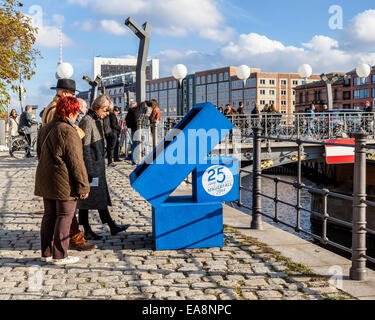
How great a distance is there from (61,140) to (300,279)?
2.58 meters

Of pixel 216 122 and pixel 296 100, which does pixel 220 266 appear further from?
pixel 296 100

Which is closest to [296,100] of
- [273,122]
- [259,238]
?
[273,122]

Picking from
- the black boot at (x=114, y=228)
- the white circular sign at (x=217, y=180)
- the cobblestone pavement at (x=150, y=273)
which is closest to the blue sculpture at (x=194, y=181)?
the white circular sign at (x=217, y=180)

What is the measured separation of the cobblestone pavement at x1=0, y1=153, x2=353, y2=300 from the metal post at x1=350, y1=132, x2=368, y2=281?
14.4 inches

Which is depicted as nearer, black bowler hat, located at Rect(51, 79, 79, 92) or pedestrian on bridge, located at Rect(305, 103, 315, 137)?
black bowler hat, located at Rect(51, 79, 79, 92)

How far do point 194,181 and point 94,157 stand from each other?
1.24m

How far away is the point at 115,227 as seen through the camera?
20.1ft

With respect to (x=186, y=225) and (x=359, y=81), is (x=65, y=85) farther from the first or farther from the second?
(x=359, y=81)

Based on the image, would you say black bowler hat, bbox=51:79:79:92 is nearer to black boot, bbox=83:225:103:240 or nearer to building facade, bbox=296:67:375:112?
black boot, bbox=83:225:103:240

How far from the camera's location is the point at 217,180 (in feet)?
17.9

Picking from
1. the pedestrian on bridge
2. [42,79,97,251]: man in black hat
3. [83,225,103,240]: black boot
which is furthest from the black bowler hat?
the pedestrian on bridge

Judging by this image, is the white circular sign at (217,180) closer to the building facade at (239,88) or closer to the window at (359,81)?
the window at (359,81)

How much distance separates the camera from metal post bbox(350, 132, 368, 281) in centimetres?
424

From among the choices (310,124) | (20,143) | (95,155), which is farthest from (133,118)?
(310,124)
